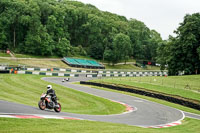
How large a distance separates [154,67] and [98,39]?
29782 millimetres

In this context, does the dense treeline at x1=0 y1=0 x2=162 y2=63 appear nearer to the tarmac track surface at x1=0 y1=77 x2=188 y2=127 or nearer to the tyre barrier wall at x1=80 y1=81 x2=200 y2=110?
the tyre barrier wall at x1=80 y1=81 x2=200 y2=110

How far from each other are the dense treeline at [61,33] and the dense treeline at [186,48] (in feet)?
127

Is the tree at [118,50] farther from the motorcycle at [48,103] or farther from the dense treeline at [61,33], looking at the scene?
the motorcycle at [48,103]

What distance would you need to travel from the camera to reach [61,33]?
306 ft

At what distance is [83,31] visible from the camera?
10888 centimetres

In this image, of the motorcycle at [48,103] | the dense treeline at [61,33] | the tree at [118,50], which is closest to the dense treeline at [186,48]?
the tree at [118,50]

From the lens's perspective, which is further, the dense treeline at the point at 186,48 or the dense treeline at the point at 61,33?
the dense treeline at the point at 61,33

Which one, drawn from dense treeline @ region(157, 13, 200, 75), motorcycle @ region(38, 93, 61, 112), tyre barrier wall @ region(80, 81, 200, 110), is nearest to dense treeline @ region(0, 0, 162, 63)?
dense treeline @ region(157, 13, 200, 75)

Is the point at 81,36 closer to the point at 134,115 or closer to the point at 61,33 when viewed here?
the point at 61,33

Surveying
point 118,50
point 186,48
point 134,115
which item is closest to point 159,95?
point 134,115

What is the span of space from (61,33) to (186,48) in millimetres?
→ 48912

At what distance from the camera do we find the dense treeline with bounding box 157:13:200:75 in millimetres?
58750

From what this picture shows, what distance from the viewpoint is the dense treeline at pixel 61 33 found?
259 ft

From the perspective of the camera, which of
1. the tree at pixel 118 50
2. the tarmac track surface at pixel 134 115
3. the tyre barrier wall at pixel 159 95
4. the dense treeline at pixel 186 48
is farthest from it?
the tree at pixel 118 50
